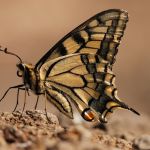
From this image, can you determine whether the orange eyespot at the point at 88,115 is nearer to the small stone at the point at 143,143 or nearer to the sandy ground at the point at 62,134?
the sandy ground at the point at 62,134

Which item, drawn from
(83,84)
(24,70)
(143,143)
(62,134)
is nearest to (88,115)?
(83,84)

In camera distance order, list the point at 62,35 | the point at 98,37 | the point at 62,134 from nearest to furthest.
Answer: the point at 62,134 < the point at 98,37 < the point at 62,35

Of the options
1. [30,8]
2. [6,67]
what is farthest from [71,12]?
[6,67]

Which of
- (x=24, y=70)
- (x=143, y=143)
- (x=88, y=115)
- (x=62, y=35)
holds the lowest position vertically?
(x=62, y=35)

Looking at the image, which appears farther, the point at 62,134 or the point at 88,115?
the point at 88,115

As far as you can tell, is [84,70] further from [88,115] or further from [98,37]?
[88,115]

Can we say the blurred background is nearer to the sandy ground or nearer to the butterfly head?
the butterfly head

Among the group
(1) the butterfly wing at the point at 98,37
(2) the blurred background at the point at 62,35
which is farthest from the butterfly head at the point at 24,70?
(2) the blurred background at the point at 62,35
